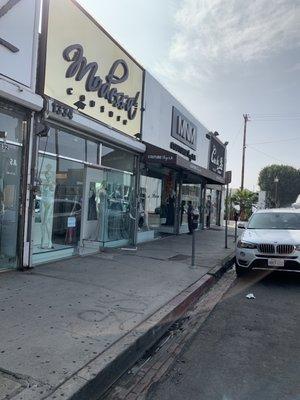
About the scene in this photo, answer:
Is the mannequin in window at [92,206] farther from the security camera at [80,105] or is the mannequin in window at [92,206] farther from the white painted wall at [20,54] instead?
the white painted wall at [20,54]

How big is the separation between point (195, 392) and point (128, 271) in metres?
4.79

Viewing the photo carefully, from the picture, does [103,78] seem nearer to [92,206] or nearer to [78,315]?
[92,206]

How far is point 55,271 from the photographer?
26.7 ft

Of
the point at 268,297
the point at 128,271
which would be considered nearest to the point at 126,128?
the point at 128,271

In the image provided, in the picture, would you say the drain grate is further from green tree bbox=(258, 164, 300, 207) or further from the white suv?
green tree bbox=(258, 164, 300, 207)

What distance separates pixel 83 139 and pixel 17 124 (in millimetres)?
2587

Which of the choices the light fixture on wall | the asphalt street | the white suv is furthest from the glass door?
the asphalt street

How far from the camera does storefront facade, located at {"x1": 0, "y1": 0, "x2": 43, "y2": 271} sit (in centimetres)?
730

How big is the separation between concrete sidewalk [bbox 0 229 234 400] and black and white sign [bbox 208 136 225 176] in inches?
553

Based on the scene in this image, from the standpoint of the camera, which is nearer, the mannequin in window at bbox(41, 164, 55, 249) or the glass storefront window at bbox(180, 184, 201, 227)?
the mannequin in window at bbox(41, 164, 55, 249)

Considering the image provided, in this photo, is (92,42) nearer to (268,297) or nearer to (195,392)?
(268,297)

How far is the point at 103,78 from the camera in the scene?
10.8 metres

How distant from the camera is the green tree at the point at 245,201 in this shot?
124ft

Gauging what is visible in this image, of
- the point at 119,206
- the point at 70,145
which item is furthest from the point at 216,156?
the point at 70,145
